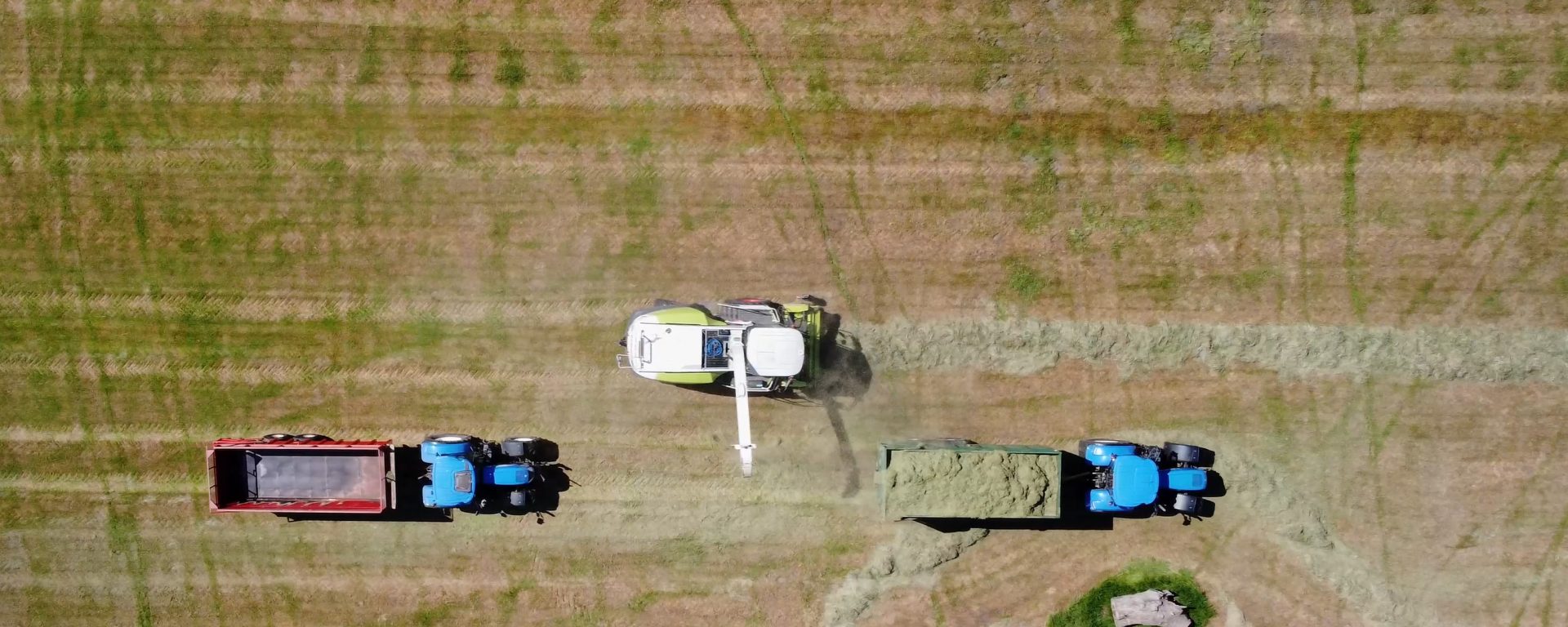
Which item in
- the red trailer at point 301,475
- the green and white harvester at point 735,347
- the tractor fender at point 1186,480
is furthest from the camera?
the red trailer at point 301,475

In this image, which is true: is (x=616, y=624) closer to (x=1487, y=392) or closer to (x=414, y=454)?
(x=414, y=454)

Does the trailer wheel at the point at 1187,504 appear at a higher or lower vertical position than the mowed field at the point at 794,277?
lower

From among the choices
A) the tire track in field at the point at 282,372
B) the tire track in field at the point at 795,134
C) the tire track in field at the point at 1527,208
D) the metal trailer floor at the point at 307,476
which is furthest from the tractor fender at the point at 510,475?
the tire track in field at the point at 1527,208

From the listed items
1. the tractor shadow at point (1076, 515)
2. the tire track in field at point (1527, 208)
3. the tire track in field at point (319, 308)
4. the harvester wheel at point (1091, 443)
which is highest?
the tire track in field at point (1527, 208)

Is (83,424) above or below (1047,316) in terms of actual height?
below

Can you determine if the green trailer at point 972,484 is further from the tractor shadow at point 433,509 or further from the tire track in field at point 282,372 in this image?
the tractor shadow at point 433,509

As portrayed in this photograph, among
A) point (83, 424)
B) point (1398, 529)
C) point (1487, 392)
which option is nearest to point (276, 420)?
point (83, 424)

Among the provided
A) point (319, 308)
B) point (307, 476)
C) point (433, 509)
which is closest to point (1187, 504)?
point (433, 509)
